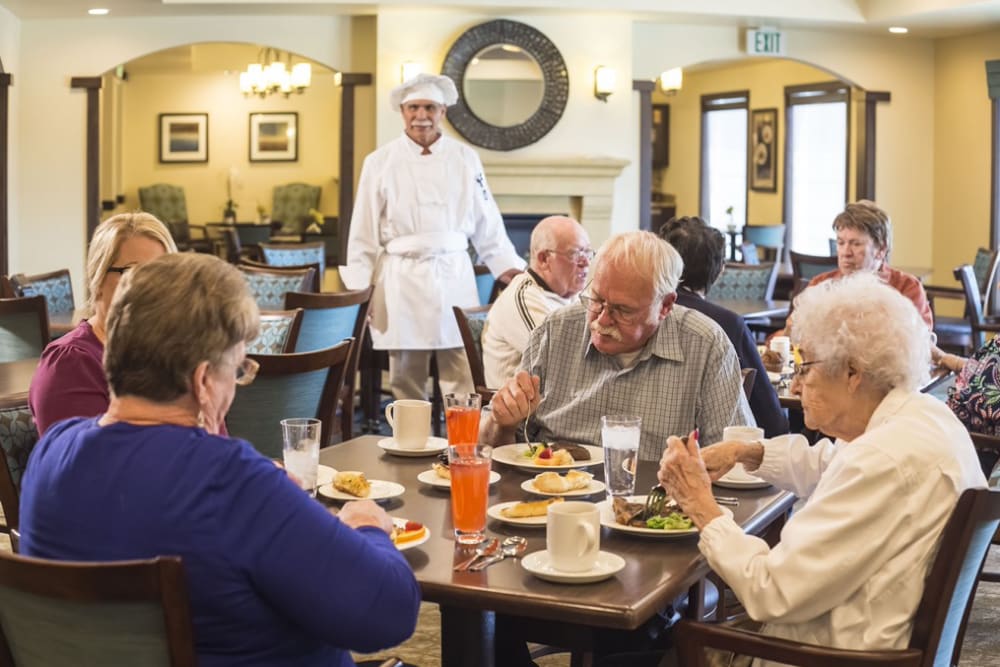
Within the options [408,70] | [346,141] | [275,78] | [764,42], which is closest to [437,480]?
[408,70]

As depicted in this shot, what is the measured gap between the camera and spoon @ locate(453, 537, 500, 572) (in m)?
1.99

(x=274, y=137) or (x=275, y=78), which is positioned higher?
(x=275, y=78)

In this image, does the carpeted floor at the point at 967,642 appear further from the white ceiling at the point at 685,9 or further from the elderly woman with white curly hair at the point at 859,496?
the white ceiling at the point at 685,9

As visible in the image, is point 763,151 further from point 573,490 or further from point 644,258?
point 573,490

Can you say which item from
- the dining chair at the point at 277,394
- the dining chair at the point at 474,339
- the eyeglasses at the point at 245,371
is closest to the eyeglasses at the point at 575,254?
the dining chair at the point at 474,339

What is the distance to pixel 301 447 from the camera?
7.50 feet

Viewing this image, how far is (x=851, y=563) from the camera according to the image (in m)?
1.87

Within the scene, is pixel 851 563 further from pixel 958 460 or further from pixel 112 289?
pixel 112 289

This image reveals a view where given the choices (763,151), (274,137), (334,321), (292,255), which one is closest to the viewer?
(334,321)

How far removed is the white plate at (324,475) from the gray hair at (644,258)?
A: 826 millimetres

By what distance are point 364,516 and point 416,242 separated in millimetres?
4398

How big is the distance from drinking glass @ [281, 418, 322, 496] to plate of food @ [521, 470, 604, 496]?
419 mm

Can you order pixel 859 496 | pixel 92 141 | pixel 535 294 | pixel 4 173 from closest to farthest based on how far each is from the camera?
pixel 859 496
pixel 535 294
pixel 4 173
pixel 92 141

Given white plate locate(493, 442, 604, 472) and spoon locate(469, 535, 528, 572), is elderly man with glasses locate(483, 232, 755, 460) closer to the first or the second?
white plate locate(493, 442, 604, 472)
